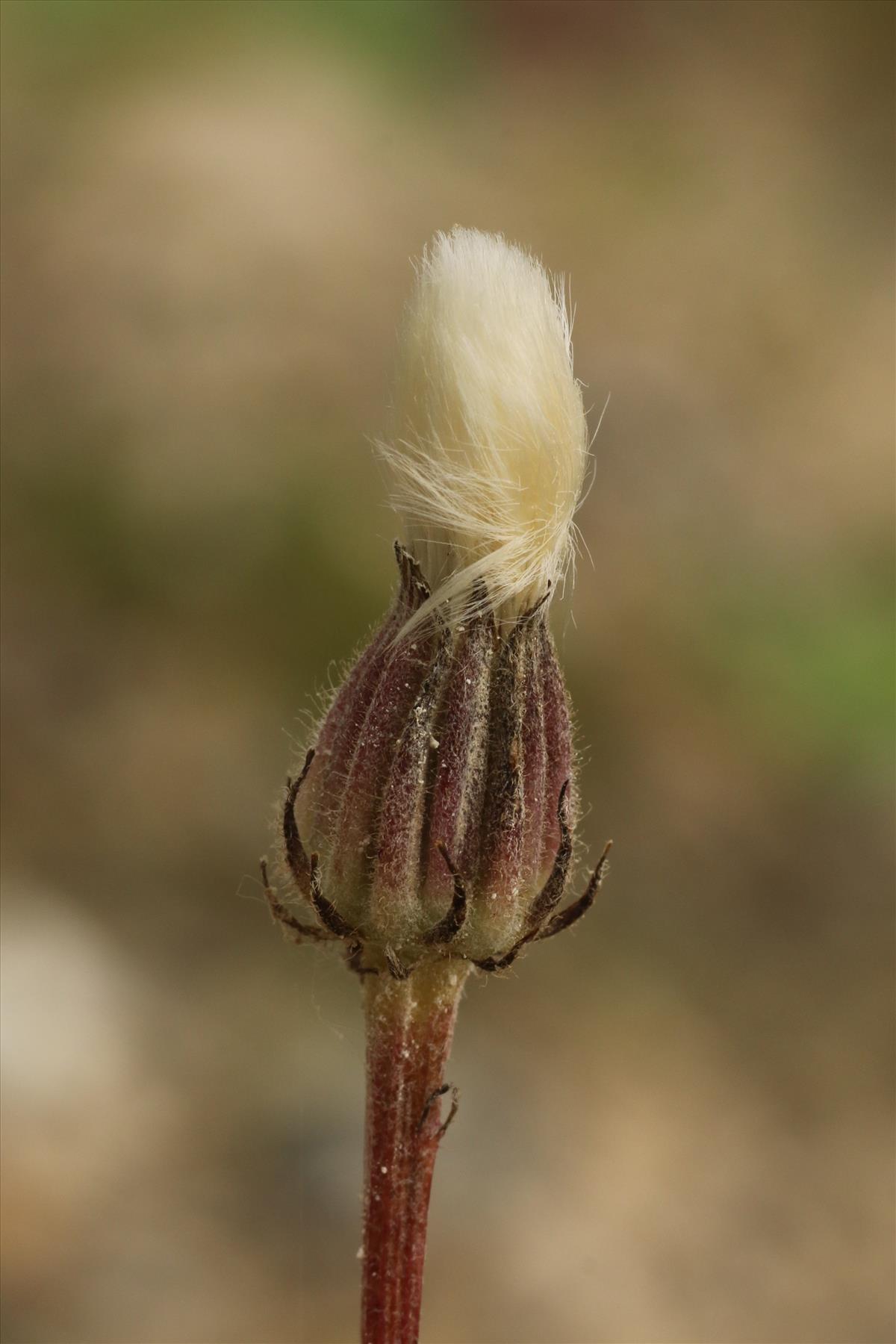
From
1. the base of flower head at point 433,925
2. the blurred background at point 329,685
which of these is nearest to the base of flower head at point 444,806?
the base of flower head at point 433,925

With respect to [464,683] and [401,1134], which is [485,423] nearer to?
[464,683]

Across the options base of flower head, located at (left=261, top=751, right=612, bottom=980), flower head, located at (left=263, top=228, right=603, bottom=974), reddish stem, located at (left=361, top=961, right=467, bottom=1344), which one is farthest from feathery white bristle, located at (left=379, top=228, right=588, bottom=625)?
reddish stem, located at (left=361, top=961, right=467, bottom=1344)

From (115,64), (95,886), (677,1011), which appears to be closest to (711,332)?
(115,64)

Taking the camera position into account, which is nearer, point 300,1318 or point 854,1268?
point 300,1318

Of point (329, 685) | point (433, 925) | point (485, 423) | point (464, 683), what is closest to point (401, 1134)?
point (433, 925)

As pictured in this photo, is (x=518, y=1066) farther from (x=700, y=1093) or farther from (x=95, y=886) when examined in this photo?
(x=95, y=886)

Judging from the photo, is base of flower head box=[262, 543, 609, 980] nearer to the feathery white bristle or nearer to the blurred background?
the feathery white bristle
